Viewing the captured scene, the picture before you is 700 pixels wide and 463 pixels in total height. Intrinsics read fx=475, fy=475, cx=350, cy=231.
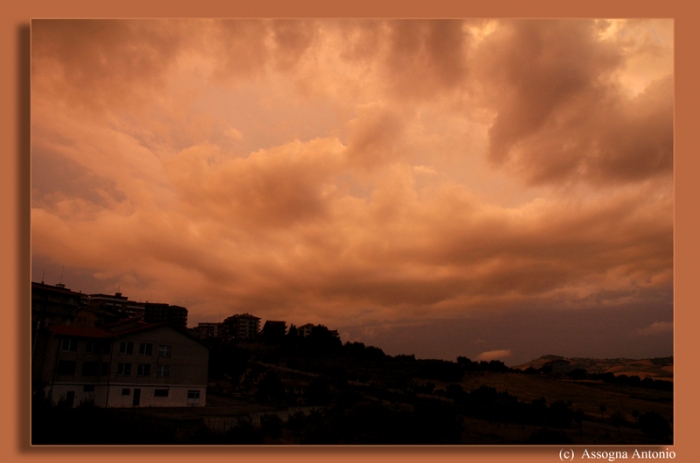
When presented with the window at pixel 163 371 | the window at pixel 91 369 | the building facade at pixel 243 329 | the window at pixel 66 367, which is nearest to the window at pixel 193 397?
the window at pixel 163 371

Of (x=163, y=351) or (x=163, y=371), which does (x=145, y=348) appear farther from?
(x=163, y=371)

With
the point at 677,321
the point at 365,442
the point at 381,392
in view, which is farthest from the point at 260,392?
the point at 677,321

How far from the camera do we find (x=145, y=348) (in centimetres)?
2841

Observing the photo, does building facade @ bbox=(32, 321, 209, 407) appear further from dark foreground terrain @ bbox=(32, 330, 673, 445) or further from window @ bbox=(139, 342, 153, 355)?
dark foreground terrain @ bbox=(32, 330, 673, 445)

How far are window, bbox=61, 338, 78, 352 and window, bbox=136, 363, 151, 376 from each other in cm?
350

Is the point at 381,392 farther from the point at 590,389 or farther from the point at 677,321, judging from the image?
the point at 677,321

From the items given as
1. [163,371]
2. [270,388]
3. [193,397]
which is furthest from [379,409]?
[163,371]

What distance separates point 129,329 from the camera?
94.7 feet

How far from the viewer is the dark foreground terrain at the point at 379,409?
1947cm

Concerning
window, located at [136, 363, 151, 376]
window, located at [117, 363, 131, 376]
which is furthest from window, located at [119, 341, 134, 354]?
window, located at [136, 363, 151, 376]

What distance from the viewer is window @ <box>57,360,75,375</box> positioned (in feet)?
84.1

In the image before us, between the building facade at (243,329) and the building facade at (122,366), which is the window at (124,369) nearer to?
the building facade at (122,366)

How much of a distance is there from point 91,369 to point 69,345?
5.95 feet

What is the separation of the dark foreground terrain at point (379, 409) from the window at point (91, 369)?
3.37 m
